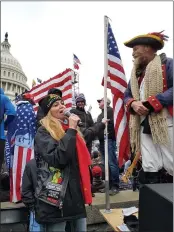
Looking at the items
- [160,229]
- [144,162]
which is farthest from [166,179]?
[160,229]

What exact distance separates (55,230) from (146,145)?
43.6 inches

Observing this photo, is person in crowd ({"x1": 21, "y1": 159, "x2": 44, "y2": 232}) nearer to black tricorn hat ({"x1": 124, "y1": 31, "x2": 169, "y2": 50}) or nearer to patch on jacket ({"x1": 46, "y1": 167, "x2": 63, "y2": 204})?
patch on jacket ({"x1": 46, "y1": 167, "x2": 63, "y2": 204})

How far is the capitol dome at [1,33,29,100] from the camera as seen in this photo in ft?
191

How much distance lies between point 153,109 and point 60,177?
1.03 m

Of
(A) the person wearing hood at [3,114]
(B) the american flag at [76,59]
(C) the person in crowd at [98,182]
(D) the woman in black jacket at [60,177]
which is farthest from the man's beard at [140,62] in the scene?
(B) the american flag at [76,59]

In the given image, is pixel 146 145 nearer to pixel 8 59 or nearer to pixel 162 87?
pixel 162 87

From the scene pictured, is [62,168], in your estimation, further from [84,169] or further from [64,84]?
[64,84]

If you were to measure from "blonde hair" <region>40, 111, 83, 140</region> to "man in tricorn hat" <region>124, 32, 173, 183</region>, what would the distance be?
2.50 feet

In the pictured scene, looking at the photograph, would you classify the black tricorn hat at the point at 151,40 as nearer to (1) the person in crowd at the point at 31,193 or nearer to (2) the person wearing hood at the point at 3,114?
(1) the person in crowd at the point at 31,193

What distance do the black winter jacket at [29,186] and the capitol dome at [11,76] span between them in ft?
182

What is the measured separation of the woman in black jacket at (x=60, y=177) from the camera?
194 cm

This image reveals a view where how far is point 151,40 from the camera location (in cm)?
253

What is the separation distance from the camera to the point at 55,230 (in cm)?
200

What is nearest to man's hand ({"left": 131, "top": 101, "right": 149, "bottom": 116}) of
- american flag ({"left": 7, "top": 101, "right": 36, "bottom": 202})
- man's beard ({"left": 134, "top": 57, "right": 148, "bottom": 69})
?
man's beard ({"left": 134, "top": 57, "right": 148, "bottom": 69})
